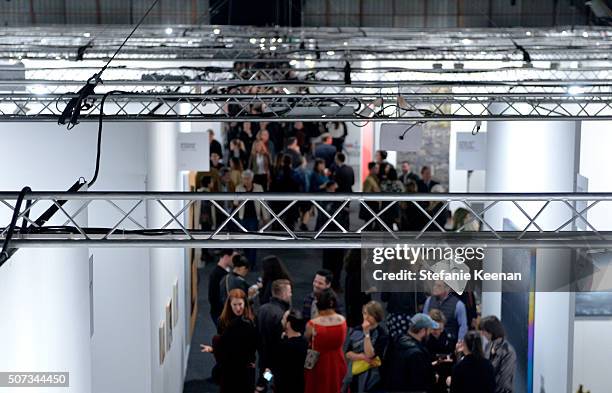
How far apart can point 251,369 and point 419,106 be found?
230 inches

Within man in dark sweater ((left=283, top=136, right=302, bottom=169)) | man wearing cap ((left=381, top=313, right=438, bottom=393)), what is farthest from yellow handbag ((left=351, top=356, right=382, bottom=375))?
man in dark sweater ((left=283, top=136, right=302, bottom=169))

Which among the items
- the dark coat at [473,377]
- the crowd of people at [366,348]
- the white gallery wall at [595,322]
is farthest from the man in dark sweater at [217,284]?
the white gallery wall at [595,322]

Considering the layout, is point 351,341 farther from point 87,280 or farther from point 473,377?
point 87,280

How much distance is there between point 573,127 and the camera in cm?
969

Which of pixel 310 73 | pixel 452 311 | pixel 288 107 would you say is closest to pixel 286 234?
pixel 452 311

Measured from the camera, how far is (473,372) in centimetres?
853

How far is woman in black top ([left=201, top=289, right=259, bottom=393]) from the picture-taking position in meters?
9.12

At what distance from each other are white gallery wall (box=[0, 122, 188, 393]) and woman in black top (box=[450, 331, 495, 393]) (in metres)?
2.36

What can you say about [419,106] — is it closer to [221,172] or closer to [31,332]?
[221,172]

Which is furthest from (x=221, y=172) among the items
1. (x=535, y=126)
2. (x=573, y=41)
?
(x=535, y=126)

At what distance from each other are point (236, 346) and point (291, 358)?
0.45m

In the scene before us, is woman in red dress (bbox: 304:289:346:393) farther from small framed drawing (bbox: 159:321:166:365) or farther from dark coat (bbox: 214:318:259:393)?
small framed drawing (bbox: 159:321:166:365)

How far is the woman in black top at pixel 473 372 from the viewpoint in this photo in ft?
28.0

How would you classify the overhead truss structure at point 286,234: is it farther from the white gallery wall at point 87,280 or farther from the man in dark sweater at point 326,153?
the man in dark sweater at point 326,153
